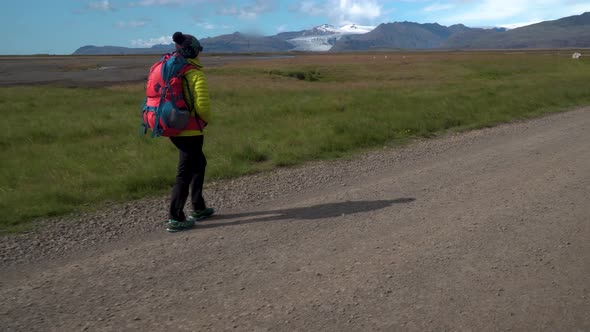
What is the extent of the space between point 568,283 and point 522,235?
1.00m

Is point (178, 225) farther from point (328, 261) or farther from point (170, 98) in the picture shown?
point (328, 261)

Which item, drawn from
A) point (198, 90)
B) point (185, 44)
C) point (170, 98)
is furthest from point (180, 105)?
point (185, 44)

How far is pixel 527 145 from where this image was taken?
31.9 ft

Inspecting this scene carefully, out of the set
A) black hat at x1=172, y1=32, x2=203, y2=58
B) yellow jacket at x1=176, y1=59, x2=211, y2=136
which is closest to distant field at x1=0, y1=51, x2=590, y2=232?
yellow jacket at x1=176, y1=59, x2=211, y2=136

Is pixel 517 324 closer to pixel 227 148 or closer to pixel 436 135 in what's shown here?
pixel 227 148

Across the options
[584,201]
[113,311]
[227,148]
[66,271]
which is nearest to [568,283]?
[584,201]

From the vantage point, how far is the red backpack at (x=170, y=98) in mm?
5211

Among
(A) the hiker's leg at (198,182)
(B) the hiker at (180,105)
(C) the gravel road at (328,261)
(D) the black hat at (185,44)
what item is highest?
(D) the black hat at (185,44)

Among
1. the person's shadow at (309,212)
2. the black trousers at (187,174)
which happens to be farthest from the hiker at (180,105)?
the person's shadow at (309,212)

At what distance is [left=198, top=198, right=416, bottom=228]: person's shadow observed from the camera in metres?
5.66

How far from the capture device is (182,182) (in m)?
5.54

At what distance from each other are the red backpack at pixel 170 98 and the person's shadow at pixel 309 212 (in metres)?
1.07

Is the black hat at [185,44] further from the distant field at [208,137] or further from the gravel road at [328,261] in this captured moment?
the distant field at [208,137]

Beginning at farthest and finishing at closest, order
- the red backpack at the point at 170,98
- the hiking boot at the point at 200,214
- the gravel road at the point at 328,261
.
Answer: the hiking boot at the point at 200,214 → the red backpack at the point at 170,98 → the gravel road at the point at 328,261
